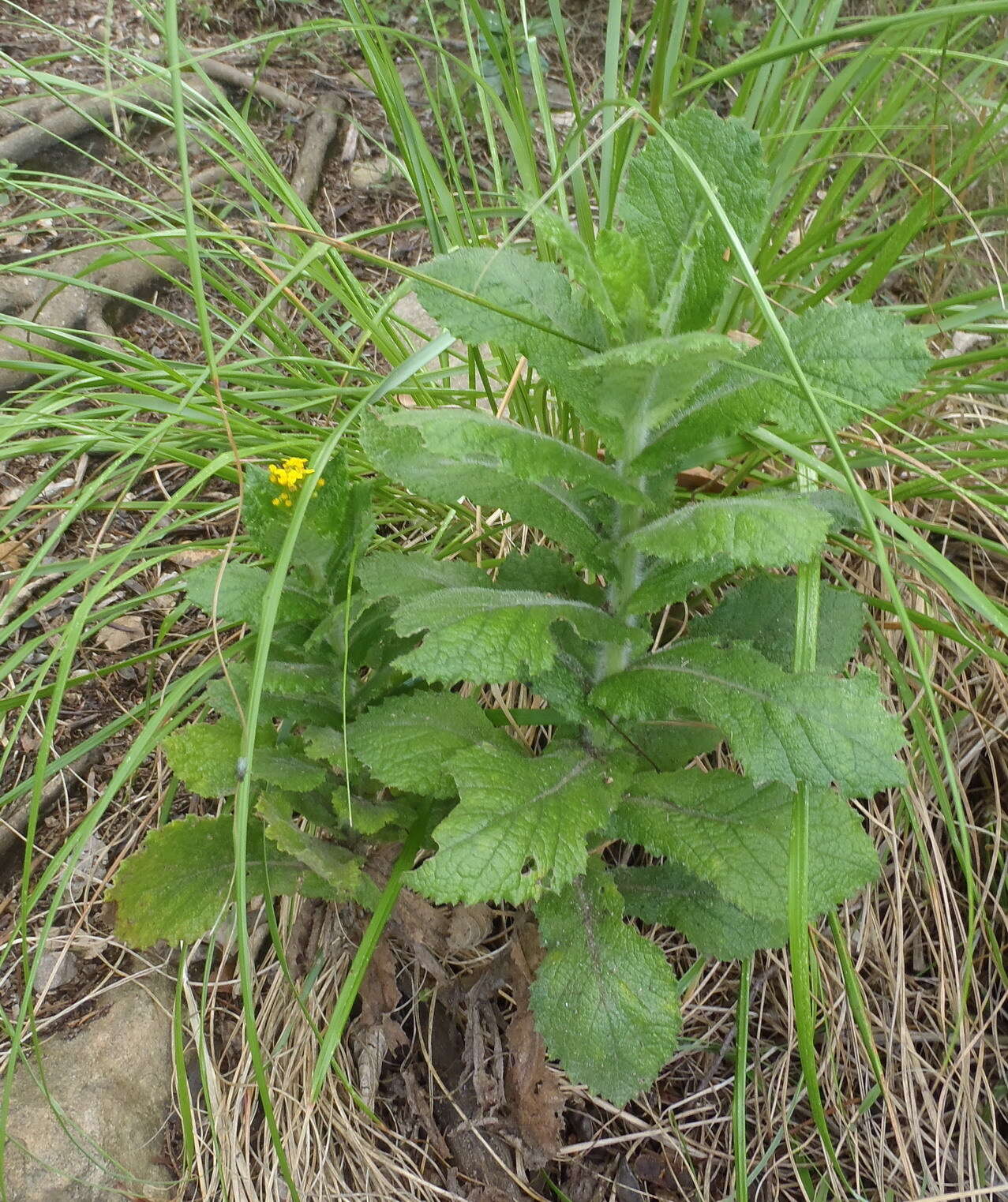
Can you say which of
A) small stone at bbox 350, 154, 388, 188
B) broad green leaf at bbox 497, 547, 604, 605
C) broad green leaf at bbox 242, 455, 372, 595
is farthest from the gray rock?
small stone at bbox 350, 154, 388, 188

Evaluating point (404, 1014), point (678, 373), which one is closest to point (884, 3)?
point (678, 373)

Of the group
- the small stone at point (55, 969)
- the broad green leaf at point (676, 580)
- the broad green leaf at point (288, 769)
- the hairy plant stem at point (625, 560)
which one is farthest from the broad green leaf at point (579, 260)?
the small stone at point (55, 969)

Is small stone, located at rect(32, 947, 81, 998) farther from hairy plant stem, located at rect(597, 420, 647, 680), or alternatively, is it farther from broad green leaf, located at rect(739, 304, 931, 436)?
broad green leaf, located at rect(739, 304, 931, 436)

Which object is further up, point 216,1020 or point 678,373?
point 678,373

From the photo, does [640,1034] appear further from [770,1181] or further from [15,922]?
[15,922]

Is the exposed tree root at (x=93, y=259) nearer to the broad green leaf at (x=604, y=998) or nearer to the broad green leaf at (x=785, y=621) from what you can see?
the broad green leaf at (x=785, y=621)
